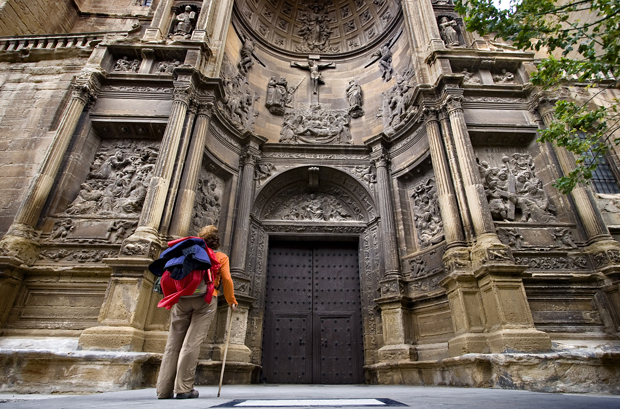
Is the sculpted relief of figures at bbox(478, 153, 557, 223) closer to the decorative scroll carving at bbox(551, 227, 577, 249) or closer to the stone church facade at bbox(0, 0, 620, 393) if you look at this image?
the stone church facade at bbox(0, 0, 620, 393)

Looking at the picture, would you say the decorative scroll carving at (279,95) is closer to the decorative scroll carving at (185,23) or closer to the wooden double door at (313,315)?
the decorative scroll carving at (185,23)

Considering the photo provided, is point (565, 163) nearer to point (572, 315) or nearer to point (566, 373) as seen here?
point (572, 315)

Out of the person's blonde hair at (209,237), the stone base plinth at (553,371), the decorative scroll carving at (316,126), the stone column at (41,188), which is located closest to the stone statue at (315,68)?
the decorative scroll carving at (316,126)

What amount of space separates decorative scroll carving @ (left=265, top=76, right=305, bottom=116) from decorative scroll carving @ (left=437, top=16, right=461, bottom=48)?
4.93 metres

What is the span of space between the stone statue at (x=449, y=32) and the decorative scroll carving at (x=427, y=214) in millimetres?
4184

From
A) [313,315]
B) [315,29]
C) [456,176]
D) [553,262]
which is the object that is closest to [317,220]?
[313,315]

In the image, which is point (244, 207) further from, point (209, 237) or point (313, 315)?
point (209, 237)

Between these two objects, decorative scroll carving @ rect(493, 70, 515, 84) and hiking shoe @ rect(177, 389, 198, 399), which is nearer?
hiking shoe @ rect(177, 389, 198, 399)

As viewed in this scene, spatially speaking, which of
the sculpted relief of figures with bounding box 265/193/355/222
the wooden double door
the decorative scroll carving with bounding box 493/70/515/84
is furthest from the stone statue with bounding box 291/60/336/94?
the wooden double door

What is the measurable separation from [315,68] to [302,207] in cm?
538

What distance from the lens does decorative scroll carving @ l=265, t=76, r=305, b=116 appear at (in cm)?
1108

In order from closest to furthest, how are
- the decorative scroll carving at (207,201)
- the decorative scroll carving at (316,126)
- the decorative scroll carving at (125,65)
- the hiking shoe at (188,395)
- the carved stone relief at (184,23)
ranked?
the hiking shoe at (188,395), the decorative scroll carving at (207,201), the decorative scroll carving at (125,65), the carved stone relief at (184,23), the decorative scroll carving at (316,126)

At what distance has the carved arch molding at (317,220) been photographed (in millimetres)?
8602

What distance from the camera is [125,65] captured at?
9000 millimetres
